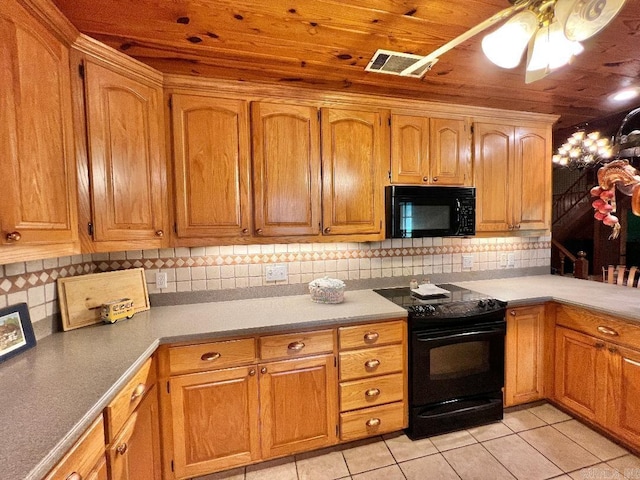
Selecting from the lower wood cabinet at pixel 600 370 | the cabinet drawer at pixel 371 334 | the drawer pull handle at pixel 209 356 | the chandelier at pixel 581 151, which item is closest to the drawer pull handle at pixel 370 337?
the cabinet drawer at pixel 371 334

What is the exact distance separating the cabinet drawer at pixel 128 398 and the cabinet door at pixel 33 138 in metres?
0.61

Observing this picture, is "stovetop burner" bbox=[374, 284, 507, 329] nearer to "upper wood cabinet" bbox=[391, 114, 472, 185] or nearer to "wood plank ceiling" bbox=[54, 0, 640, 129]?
"upper wood cabinet" bbox=[391, 114, 472, 185]

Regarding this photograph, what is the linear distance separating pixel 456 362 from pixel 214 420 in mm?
1508

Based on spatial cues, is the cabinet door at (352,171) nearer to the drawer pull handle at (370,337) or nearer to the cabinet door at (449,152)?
the cabinet door at (449,152)

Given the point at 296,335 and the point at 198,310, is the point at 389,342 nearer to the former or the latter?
the point at 296,335

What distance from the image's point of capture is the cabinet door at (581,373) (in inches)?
74.9

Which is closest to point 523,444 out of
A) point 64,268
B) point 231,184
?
point 231,184

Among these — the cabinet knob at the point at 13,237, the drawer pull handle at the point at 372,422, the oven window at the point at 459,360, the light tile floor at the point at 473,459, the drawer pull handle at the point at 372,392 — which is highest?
the cabinet knob at the point at 13,237

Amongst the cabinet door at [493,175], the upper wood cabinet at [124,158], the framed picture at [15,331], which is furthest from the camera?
the cabinet door at [493,175]

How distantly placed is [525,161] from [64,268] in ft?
10.6

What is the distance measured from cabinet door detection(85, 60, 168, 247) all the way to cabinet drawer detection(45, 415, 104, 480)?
87 cm

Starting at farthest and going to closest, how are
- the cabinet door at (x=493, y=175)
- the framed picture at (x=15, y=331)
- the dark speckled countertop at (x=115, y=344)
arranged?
the cabinet door at (x=493, y=175), the framed picture at (x=15, y=331), the dark speckled countertop at (x=115, y=344)

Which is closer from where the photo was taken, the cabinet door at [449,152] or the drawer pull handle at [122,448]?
the drawer pull handle at [122,448]

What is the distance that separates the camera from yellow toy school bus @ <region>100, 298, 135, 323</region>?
1630mm
